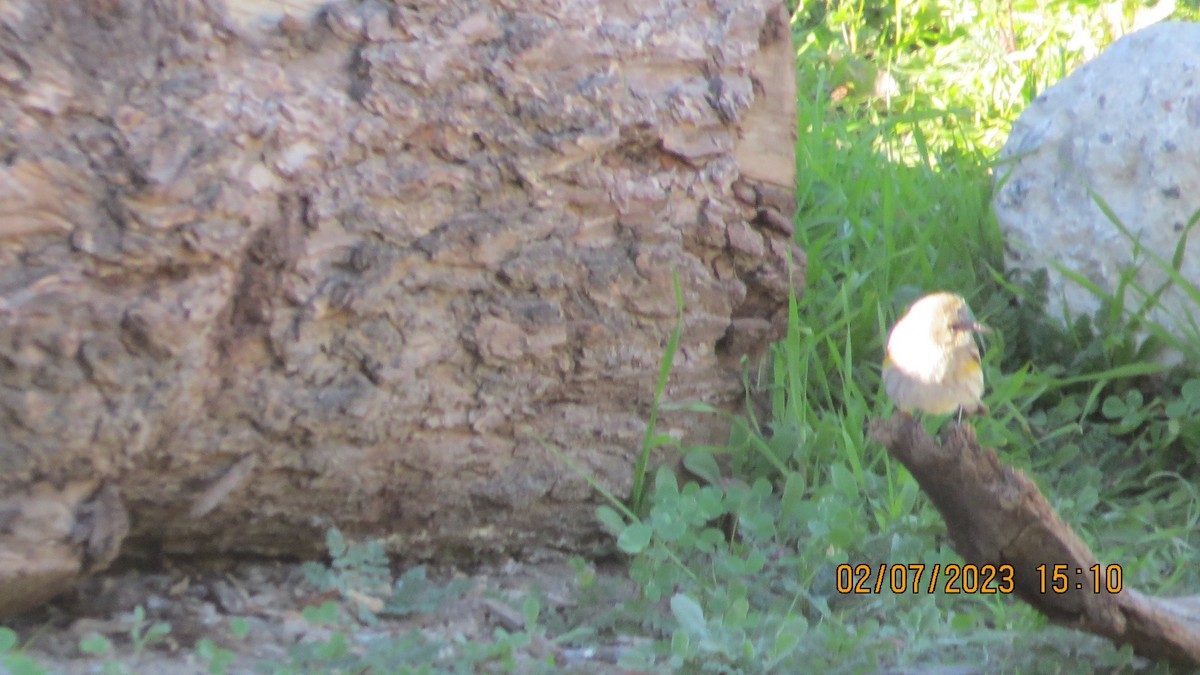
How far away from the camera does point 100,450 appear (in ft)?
6.98

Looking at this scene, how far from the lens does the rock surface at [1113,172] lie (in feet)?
11.2

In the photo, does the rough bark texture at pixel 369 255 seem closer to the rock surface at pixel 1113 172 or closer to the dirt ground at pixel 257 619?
the dirt ground at pixel 257 619

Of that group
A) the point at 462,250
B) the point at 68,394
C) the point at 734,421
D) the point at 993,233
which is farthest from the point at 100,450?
the point at 993,233

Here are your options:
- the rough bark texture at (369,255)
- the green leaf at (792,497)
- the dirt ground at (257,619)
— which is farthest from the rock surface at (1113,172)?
the dirt ground at (257,619)

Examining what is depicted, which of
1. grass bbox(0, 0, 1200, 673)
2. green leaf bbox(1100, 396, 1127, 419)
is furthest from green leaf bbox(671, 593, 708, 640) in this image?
green leaf bbox(1100, 396, 1127, 419)

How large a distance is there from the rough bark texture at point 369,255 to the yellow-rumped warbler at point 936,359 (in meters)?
0.74

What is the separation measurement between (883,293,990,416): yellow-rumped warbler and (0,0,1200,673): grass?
0.45 m

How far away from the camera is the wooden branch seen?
6.01ft
